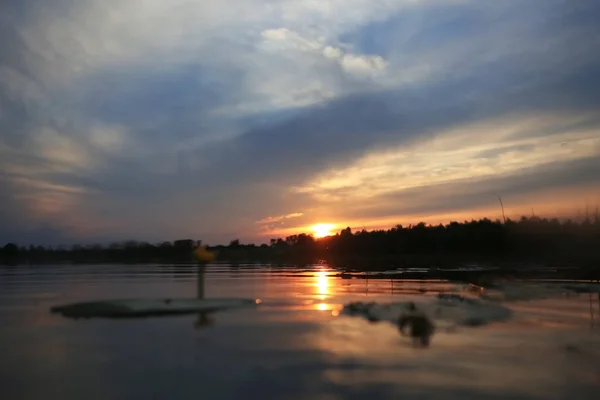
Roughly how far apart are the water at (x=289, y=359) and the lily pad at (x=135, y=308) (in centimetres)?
111

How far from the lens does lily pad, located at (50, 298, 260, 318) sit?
870 inches

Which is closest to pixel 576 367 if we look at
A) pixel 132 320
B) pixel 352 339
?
pixel 352 339

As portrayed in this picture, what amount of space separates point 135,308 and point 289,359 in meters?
11.1

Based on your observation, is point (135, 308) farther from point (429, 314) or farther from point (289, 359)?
point (429, 314)

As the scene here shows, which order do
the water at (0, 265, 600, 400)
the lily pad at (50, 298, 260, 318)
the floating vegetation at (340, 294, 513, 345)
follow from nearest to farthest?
the water at (0, 265, 600, 400), the floating vegetation at (340, 294, 513, 345), the lily pad at (50, 298, 260, 318)

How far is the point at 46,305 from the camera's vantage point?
87.9 feet

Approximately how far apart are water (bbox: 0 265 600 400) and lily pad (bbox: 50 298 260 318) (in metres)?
1.11

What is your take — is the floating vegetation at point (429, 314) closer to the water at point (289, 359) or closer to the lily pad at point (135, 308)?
the water at point (289, 359)

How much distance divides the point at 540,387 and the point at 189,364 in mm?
8036

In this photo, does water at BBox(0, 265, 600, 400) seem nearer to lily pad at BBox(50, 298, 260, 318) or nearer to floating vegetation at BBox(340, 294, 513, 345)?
floating vegetation at BBox(340, 294, 513, 345)

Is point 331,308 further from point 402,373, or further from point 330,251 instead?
point 330,251

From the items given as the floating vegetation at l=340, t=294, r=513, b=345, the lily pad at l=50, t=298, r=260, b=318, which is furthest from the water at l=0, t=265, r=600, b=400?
the lily pad at l=50, t=298, r=260, b=318

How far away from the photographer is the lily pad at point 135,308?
22109mm

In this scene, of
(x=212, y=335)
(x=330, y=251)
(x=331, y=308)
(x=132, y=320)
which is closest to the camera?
(x=212, y=335)
